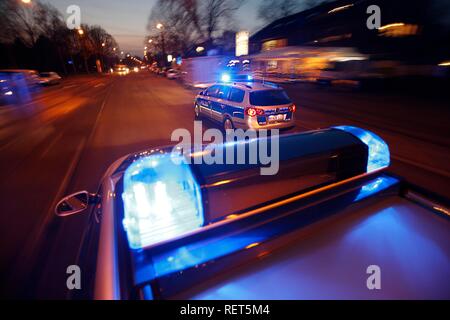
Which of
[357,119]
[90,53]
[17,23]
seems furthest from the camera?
[90,53]

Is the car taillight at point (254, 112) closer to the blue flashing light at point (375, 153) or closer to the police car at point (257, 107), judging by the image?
the police car at point (257, 107)

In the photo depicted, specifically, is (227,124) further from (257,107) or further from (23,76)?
(23,76)

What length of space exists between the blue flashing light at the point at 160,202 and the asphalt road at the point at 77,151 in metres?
1.75

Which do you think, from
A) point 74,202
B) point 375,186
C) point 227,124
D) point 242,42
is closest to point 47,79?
point 242,42

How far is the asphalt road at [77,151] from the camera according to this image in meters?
3.12

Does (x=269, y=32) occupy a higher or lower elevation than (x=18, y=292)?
higher

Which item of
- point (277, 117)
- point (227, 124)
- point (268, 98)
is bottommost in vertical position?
point (227, 124)

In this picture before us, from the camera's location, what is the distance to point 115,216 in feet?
5.19

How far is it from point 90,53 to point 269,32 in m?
56.3

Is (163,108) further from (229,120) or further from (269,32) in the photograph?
(269,32)

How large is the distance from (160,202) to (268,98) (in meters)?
5.87

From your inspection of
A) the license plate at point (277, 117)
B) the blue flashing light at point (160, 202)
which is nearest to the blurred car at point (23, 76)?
the license plate at point (277, 117)

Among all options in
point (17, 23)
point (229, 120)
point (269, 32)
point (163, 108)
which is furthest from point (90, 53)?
point (229, 120)

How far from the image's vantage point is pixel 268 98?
6918 mm
